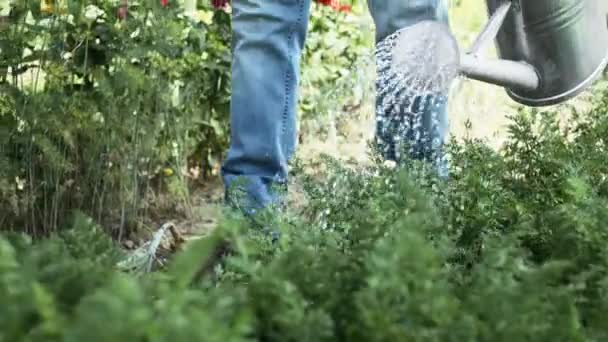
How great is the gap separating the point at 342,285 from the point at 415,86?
1016 mm

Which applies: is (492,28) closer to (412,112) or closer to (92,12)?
(412,112)

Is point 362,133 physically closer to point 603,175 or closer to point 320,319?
point 603,175

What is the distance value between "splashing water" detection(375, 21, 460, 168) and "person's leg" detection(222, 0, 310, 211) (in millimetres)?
265

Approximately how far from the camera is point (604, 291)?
3.49 feet

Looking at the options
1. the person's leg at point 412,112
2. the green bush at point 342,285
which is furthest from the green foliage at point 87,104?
the green bush at point 342,285

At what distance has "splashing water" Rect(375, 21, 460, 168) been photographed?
72.4 inches

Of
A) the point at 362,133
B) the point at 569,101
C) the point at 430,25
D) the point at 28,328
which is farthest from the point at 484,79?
→ the point at 362,133

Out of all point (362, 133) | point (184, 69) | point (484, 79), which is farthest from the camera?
point (362, 133)

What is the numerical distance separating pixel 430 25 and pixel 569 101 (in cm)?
64

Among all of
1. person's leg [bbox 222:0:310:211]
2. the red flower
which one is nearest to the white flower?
person's leg [bbox 222:0:310:211]

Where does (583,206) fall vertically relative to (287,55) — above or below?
below

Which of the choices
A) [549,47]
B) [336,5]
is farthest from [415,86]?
[336,5]

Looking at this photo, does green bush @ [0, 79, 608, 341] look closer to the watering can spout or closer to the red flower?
the watering can spout

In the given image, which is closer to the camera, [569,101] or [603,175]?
[603,175]
